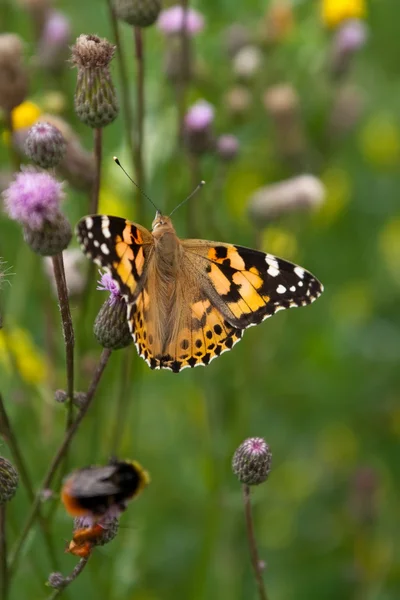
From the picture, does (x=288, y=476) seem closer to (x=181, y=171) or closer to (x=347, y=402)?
(x=347, y=402)

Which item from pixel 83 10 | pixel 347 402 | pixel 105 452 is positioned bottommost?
pixel 105 452

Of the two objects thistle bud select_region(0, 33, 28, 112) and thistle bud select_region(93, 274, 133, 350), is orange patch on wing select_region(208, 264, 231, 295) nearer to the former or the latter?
thistle bud select_region(93, 274, 133, 350)

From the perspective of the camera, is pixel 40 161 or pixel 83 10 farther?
pixel 83 10

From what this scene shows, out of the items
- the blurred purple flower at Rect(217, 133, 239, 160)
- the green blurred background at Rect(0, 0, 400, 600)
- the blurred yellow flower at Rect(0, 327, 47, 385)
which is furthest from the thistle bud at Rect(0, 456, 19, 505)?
the blurred purple flower at Rect(217, 133, 239, 160)

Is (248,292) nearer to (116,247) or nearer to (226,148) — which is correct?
(116,247)

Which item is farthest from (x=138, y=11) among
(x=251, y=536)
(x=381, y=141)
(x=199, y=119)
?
(x=381, y=141)

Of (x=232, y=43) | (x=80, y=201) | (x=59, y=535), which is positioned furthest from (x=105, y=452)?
(x=232, y=43)
